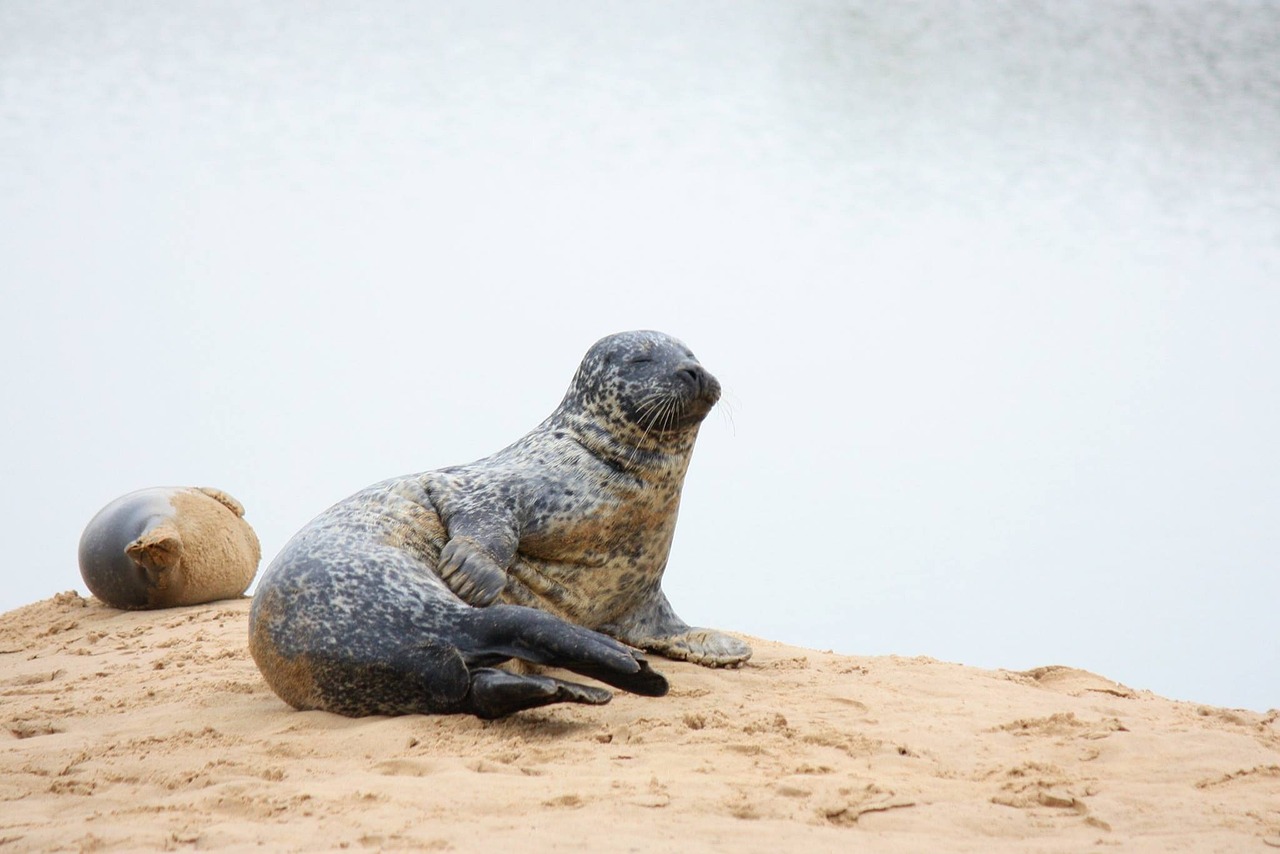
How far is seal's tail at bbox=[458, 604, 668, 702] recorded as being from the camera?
3.74m

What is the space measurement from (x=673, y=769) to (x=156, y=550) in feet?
13.1

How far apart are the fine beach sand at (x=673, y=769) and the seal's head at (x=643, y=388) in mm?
874

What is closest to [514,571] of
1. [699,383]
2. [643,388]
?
[643,388]

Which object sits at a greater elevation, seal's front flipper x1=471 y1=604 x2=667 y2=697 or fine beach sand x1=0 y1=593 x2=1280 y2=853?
seal's front flipper x1=471 y1=604 x2=667 y2=697

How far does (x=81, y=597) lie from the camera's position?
720cm

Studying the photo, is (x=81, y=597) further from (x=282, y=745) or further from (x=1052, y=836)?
(x=1052, y=836)

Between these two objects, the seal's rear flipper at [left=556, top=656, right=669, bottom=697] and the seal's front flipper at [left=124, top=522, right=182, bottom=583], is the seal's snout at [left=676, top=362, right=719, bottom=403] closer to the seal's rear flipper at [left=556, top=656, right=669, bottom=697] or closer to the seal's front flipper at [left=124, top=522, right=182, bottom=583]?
the seal's rear flipper at [left=556, top=656, right=669, bottom=697]

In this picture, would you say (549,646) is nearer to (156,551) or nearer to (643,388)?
(643,388)

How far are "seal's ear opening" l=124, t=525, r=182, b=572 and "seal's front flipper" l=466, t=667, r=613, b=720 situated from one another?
3.23 m

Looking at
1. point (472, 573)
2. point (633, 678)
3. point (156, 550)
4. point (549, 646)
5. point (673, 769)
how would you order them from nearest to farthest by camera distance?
point (673, 769)
point (549, 646)
point (633, 678)
point (472, 573)
point (156, 550)

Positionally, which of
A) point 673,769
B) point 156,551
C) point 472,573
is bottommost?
point 673,769

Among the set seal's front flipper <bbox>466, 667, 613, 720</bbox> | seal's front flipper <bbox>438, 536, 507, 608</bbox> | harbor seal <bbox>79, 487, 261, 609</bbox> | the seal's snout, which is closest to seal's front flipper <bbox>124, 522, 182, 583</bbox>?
harbor seal <bbox>79, 487, 261, 609</bbox>

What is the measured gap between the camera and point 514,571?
4.52 metres

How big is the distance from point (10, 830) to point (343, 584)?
126 centimetres
